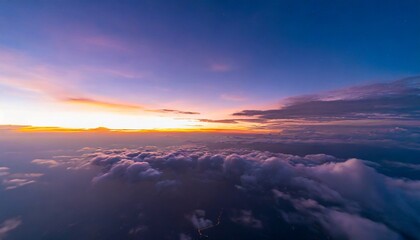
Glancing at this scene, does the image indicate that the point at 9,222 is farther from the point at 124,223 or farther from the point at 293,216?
the point at 293,216

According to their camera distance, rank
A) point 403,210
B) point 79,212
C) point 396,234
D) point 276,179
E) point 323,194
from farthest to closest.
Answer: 1. point 276,179
2. point 323,194
3. point 403,210
4. point 79,212
5. point 396,234

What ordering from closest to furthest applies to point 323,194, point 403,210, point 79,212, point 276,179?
point 79,212, point 403,210, point 323,194, point 276,179

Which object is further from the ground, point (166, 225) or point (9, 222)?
point (9, 222)

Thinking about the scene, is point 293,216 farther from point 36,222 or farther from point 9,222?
point 9,222

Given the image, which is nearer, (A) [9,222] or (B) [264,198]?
(A) [9,222]

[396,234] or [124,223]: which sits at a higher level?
[124,223]

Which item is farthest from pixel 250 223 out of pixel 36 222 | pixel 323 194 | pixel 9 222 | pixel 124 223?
pixel 9 222

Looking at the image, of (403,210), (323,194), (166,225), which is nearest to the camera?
(166,225)

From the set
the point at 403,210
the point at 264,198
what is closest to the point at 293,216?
the point at 264,198

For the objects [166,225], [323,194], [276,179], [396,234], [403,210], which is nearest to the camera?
[396,234]
